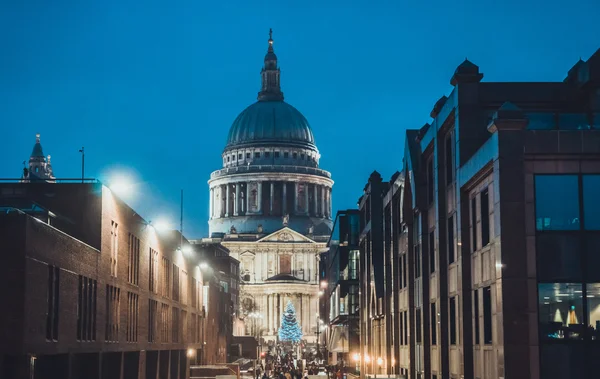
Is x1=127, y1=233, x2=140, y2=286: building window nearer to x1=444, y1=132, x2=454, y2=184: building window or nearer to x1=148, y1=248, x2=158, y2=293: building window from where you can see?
x1=148, y1=248, x2=158, y2=293: building window

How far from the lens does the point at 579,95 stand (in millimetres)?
40938

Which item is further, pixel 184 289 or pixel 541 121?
pixel 184 289

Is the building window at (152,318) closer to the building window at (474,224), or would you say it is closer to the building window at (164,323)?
the building window at (164,323)

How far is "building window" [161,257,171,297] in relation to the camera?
7094 cm

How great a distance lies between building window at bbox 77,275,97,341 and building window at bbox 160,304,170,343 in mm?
21417

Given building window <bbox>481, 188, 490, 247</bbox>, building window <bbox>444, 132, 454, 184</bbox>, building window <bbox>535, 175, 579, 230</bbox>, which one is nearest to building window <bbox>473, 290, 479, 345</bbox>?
building window <bbox>481, 188, 490, 247</bbox>

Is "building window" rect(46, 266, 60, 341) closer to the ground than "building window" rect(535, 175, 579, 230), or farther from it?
closer to the ground

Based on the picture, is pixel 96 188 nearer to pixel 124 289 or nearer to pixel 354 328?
pixel 124 289

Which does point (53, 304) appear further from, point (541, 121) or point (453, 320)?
point (541, 121)

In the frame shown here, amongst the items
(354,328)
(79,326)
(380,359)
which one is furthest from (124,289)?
(354,328)

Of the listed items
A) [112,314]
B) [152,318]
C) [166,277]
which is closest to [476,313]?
[112,314]

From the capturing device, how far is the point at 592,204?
112 feet

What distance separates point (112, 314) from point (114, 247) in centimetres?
286

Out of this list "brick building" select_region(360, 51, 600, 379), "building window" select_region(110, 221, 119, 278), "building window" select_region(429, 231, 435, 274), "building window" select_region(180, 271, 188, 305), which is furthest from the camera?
"building window" select_region(180, 271, 188, 305)
